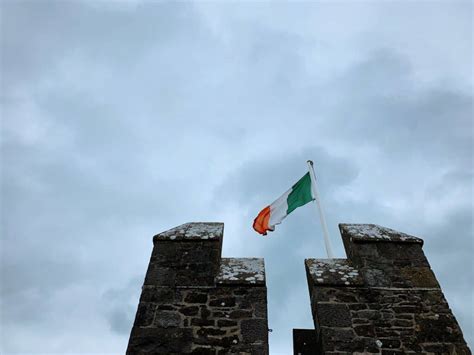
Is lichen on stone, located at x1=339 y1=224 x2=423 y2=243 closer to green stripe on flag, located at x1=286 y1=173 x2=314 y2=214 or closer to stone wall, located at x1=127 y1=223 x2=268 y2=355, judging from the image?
stone wall, located at x1=127 y1=223 x2=268 y2=355

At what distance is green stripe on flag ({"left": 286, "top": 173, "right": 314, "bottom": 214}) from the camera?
23.4 feet

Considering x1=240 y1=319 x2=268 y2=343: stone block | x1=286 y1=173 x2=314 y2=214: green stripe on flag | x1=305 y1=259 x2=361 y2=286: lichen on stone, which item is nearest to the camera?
x1=240 y1=319 x2=268 y2=343: stone block

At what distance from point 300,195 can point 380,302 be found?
3.48 meters

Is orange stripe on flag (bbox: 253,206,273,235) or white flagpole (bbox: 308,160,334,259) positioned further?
orange stripe on flag (bbox: 253,206,273,235)

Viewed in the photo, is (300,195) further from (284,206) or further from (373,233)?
A: (373,233)

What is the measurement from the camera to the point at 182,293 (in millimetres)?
4082

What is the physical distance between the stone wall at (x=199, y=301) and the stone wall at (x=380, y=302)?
728 mm

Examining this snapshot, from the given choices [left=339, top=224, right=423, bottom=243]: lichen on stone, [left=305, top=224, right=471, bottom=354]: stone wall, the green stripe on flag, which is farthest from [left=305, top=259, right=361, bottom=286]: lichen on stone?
the green stripe on flag

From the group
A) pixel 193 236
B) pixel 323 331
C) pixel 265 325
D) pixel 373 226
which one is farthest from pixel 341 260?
pixel 193 236

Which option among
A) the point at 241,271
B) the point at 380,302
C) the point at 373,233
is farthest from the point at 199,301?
the point at 373,233

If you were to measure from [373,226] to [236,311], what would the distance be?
2.46 metres

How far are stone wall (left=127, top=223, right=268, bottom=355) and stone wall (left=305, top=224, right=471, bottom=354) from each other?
2.39 ft

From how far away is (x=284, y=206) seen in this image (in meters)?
7.40

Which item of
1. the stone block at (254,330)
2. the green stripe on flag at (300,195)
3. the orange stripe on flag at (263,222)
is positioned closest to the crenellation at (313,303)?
the stone block at (254,330)
